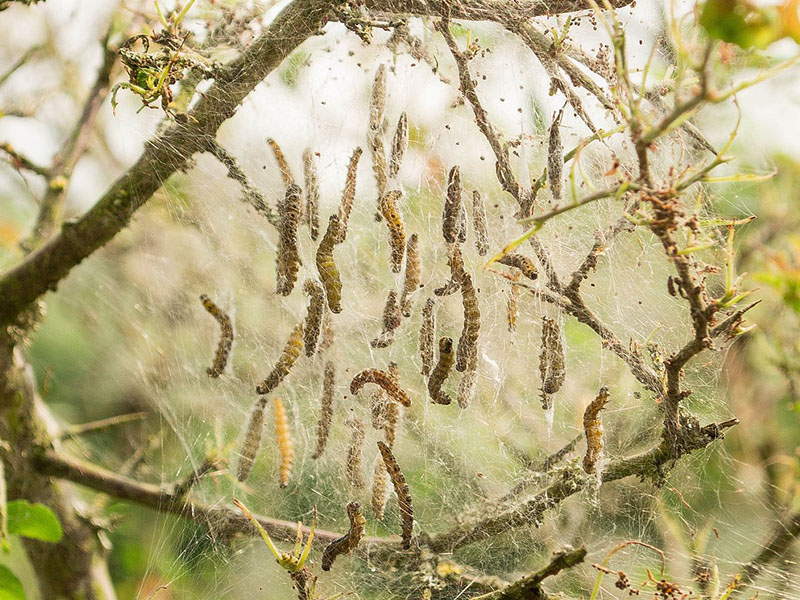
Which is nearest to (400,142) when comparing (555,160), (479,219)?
(479,219)

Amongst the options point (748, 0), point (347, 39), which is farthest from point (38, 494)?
point (748, 0)

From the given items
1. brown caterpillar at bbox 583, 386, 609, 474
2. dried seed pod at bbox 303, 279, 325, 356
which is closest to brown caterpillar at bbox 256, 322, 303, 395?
dried seed pod at bbox 303, 279, 325, 356

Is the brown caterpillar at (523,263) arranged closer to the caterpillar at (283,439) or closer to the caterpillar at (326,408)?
the caterpillar at (326,408)

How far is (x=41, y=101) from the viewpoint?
319 centimetres

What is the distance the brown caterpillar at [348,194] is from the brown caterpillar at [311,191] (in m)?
0.10

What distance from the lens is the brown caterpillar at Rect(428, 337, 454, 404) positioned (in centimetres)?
171

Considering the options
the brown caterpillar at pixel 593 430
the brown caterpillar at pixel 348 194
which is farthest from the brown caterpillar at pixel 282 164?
the brown caterpillar at pixel 593 430

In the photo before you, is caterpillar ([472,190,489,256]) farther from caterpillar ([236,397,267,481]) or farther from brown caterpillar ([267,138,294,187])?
caterpillar ([236,397,267,481])

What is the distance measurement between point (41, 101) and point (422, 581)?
283cm

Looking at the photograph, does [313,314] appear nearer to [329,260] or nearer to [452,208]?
[329,260]

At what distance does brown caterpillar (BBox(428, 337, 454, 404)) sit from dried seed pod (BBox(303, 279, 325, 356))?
396 mm

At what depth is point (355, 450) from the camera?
2.09 m

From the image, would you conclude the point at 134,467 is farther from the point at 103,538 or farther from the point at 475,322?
the point at 475,322

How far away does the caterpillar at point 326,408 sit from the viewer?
209 cm
